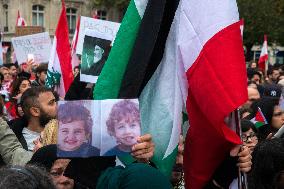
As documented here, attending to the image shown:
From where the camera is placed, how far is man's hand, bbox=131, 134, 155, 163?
246cm

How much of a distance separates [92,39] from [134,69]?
217cm

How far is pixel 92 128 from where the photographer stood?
7.86ft

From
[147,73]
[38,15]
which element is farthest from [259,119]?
[38,15]

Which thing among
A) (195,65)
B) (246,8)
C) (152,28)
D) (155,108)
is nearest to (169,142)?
(155,108)

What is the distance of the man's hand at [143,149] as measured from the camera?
246 cm

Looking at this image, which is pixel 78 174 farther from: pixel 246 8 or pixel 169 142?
pixel 246 8

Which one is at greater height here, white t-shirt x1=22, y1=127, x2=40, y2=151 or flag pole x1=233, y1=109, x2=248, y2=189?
flag pole x1=233, y1=109, x2=248, y2=189

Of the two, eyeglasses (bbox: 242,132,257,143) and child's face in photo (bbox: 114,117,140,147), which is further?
eyeglasses (bbox: 242,132,257,143)

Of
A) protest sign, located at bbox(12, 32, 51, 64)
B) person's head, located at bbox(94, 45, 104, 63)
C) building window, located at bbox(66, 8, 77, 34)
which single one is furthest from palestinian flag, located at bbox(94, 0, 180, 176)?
building window, located at bbox(66, 8, 77, 34)

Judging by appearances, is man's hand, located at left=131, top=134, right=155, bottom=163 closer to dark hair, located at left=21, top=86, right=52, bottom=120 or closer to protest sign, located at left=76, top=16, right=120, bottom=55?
dark hair, located at left=21, top=86, right=52, bottom=120

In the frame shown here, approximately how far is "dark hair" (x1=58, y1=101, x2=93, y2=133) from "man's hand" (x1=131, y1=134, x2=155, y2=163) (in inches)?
10.0

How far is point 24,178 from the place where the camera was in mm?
1864

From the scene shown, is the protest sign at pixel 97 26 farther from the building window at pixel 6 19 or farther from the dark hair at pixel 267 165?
the building window at pixel 6 19

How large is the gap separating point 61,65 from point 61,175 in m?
3.77
